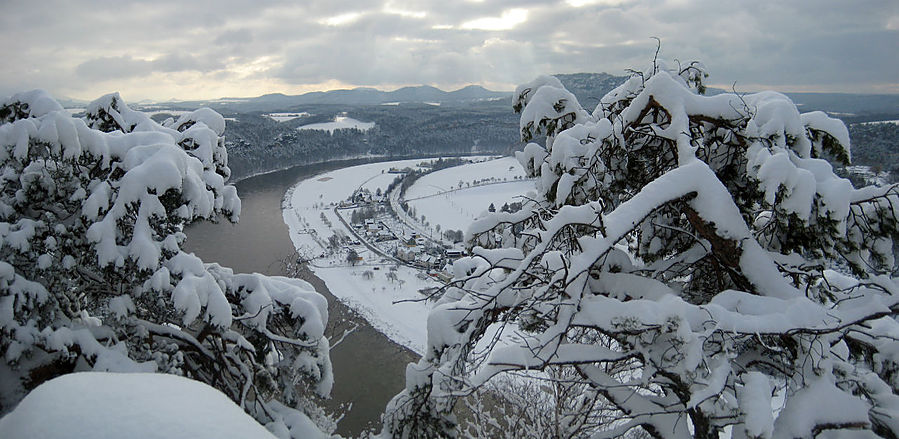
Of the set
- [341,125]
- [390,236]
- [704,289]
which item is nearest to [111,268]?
[704,289]

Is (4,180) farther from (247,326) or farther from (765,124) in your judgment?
(765,124)

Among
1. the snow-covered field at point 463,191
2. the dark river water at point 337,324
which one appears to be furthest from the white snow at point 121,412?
the snow-covered field at point 463,191

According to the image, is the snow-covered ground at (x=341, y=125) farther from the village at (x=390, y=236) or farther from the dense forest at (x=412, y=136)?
the village at (x=390, y=236)

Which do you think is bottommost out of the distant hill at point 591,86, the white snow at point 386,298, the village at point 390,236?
the white snow at point 386,298

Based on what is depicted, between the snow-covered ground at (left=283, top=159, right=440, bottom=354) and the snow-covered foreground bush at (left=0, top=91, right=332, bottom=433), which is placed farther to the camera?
the snow-covered ground at (left=283, top=159, right=440, bottom=354)

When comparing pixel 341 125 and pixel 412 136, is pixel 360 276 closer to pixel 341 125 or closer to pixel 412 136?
pixel 412 136

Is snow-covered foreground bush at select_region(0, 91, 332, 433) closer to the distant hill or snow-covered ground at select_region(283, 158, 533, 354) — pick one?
snow-covered ground at select_region(283, 158, 533, 354)

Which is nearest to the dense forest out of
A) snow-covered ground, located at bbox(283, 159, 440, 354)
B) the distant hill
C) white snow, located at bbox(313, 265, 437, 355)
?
the distant hill
